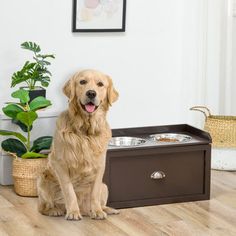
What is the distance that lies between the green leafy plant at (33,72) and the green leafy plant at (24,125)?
0.15 metres

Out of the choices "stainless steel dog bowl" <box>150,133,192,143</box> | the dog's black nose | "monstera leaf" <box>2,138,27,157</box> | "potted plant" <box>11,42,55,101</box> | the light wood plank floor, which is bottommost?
the light wood plank floor

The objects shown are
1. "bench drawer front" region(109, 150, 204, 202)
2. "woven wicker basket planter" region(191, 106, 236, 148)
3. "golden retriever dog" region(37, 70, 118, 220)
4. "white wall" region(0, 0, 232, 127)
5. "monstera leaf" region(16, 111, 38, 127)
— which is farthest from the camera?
"woven wicker basket planter" region(191, 106, 236, 148)

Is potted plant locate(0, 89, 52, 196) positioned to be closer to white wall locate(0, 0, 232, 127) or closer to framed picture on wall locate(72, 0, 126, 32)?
white wall locate(0, 0, 232, 127)

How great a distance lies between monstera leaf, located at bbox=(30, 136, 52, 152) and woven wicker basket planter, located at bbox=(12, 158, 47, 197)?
8cm

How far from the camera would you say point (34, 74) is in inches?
161

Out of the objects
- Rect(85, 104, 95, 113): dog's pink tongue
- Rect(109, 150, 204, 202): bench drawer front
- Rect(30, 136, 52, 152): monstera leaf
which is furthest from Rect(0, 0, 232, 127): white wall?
Rect(85, 104, 95, 113): dog's pink tongue

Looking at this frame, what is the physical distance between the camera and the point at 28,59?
14.4ft

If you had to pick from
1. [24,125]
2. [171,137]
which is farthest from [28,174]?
[171,137]

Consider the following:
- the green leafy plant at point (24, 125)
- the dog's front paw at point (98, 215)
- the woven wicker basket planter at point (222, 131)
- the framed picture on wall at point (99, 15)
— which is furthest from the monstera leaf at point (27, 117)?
the woven wicker basket planter at point (222, 131)

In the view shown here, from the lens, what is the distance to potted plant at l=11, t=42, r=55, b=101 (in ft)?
13.4

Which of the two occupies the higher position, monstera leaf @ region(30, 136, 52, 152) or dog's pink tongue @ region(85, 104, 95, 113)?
dog's pink tongue @ region(85, 104, 95, 113)

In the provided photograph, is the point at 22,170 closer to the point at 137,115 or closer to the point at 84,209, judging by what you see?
the point at 84,209

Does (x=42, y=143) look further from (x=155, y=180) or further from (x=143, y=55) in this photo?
(x=143, y=55)

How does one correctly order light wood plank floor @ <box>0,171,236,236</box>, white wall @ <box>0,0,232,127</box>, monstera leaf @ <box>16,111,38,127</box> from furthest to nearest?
1. white wall @ <box>0,0,232,127</box>
2. monstera leaf @ <box>16,111,38,127</box>
3. light wood plank floor @ <box>0,171,236,236</box>
